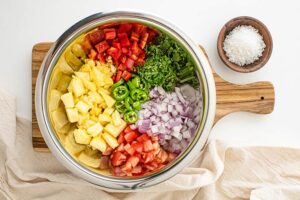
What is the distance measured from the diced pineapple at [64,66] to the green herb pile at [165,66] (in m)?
0.26

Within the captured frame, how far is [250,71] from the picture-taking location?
2207mm

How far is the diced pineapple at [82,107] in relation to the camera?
202 cm

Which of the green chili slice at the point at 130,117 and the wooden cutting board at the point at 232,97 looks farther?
the wooden cutting board at the point at 232,97

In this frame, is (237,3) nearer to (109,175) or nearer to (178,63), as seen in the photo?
(178,63)

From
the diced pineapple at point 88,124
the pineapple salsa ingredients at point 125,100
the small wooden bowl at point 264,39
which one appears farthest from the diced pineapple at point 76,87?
the small wooden bowl at point 264,39

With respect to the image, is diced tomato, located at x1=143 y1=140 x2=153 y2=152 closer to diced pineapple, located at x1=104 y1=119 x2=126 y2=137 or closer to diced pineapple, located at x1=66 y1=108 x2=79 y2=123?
diced pineapple, located at x1=104 y1=119 x2=126 y2=137

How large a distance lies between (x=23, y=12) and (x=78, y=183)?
762mm

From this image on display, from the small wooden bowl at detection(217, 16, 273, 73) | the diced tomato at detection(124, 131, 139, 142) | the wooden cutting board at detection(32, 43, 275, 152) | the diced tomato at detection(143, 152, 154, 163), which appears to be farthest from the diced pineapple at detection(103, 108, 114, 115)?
the small wooden bowl at detection(217, 16, 273, 73)

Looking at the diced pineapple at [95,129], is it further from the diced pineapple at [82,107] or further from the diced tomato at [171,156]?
the diced tomato at [171,156]

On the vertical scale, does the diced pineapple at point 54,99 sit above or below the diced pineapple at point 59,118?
above

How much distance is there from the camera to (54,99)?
204cm

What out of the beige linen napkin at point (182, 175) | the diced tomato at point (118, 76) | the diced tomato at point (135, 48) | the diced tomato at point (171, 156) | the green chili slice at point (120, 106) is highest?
the diced tomato at point (135, 48)

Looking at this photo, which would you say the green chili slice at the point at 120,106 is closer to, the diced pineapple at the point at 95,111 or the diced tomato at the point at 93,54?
the diced pineapple at the point at 95,111

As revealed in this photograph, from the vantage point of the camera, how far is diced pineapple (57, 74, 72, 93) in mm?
2060
